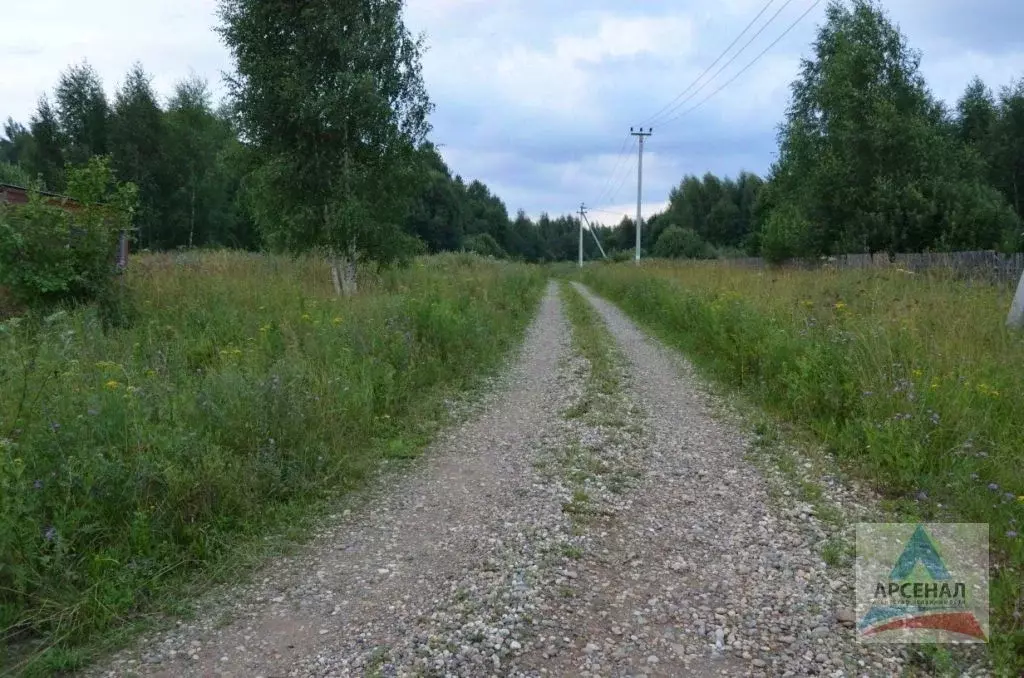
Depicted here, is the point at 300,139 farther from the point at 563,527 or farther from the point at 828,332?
the point at 563,527

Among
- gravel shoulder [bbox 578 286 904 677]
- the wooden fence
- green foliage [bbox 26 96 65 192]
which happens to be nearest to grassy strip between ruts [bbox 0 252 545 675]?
gravel shoulder [bbox 578 286 904 677]

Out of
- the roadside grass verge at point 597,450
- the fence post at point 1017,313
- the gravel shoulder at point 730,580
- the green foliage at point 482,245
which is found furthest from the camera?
the green foliage at point 482,245

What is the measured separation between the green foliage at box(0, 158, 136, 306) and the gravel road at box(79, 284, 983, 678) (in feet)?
20.9

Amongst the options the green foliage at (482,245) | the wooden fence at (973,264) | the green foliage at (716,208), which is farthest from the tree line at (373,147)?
the green foliage at (716,208)

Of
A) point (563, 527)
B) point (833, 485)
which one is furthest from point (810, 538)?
point (563, 527)

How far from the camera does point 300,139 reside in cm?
1527

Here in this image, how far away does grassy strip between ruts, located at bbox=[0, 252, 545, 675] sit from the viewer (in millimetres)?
3047

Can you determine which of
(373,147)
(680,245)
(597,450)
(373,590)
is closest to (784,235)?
(373,147)

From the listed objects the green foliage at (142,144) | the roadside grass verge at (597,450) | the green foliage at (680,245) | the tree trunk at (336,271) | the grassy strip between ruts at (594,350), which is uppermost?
the green foliage at (142,144)

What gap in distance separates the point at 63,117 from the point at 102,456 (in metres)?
51.4

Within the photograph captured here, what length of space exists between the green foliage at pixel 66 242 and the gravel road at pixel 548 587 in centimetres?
636

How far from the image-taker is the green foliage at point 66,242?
811cm

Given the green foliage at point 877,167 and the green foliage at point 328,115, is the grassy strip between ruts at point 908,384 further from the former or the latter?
the green foliage at point 877,167

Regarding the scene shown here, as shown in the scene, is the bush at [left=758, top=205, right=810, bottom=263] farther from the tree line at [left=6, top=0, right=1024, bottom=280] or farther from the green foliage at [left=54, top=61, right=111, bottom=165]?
the green foliage at [left=54, top=61, right=111, bottom=165]
